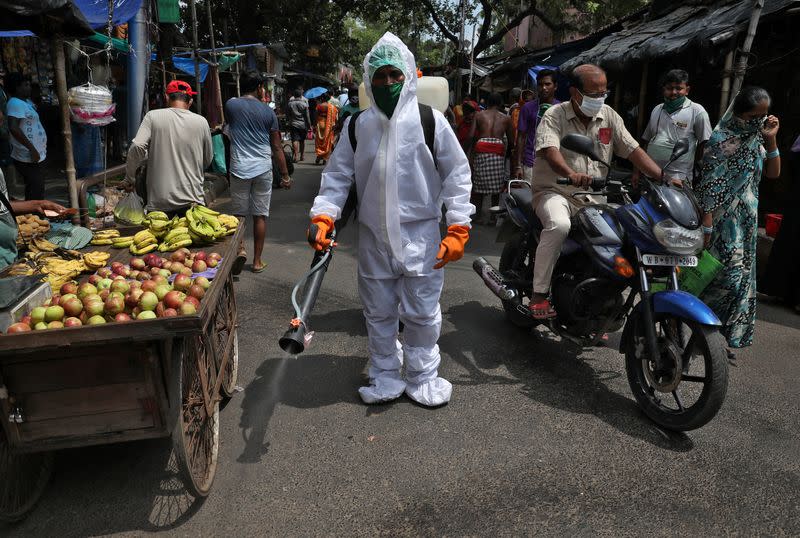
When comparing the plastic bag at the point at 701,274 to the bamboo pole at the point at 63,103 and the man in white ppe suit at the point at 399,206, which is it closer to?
the man in white ppe suit at the point at 399,206

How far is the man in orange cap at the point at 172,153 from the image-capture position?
5121mm

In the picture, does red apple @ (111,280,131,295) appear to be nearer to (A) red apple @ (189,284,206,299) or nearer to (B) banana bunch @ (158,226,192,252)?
(A) red apple @ (189,284,206,299)

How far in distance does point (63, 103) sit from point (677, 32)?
9016 millimetres

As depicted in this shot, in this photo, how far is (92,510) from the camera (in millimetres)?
2678

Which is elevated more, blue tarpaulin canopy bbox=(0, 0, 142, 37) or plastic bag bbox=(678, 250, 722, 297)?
blue tarpaulin canopy bbox=(0, 0, 142, 37)

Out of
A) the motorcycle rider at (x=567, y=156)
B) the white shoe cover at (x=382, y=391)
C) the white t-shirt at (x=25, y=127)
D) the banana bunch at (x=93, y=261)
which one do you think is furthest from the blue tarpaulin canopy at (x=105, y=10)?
the white shoe cover at (x=382, y=391)

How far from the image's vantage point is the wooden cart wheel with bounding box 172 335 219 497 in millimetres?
2428

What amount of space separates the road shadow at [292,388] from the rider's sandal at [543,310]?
1267 mm

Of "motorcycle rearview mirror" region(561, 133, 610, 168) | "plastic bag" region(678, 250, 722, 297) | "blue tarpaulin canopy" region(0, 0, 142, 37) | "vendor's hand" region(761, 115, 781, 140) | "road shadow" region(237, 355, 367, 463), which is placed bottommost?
"road shadow" region(237, 355, 367, 463)

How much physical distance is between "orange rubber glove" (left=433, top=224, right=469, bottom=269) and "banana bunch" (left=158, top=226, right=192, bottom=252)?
1.76m

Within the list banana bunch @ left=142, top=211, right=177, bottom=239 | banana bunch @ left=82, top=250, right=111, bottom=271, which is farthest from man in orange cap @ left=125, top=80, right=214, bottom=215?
banana bunch @ left=82, top=250, right=111, bottom=271

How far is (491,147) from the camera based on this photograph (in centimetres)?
856

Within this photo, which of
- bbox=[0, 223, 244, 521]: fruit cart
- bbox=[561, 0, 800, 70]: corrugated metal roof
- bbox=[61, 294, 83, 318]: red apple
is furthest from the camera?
bbox=[561, 0, 800, 70]: corrugated metal roof

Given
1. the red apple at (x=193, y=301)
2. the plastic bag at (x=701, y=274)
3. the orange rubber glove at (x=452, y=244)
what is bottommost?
the plastic bag at (x=701, y=274)
